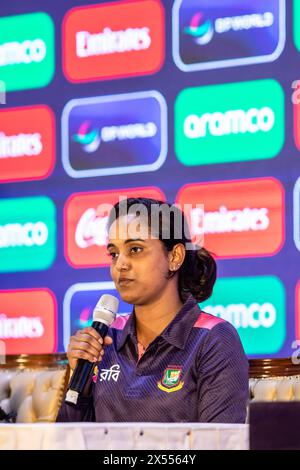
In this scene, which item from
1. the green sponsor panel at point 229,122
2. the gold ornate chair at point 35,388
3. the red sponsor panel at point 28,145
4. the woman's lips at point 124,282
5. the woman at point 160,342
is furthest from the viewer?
the red sponsor panel at point 28,145

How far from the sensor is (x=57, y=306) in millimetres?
3725

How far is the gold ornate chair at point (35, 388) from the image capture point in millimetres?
2715

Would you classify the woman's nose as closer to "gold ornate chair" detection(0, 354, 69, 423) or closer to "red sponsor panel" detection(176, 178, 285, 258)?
"gold ornate chair" detection(0, 354, 69, 423)

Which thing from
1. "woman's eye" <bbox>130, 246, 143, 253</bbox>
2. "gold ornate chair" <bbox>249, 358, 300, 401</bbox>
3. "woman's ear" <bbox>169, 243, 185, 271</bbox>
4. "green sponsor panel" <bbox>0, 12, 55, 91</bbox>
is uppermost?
"green sponsor panel" <bbox>0, 12, 55, 91</bbox>

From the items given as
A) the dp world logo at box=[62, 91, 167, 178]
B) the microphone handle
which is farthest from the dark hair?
the dp world logo at box=[62, 91, 167, 178]

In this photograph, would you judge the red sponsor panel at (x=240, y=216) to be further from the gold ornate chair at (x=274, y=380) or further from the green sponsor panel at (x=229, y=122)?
the gold ornate chair at (x=274, y=380)

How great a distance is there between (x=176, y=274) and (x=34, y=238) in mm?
1718

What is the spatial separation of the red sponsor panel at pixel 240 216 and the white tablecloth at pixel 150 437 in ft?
7.68

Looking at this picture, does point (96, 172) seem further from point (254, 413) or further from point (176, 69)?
point (254, 413)

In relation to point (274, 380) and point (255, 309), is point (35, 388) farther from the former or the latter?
point (255, 309)

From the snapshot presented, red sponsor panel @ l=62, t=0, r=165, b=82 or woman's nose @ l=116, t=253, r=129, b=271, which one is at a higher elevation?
red sponsor panel @ l=62, t=0, r=165, b=82

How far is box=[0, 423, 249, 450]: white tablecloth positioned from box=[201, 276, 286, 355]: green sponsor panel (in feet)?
7.50

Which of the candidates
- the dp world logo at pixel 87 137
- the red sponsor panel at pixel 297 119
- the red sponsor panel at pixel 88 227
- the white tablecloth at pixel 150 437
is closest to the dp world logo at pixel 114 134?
the dp world logo at pixel 87 137

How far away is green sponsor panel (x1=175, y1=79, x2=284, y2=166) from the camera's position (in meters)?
3.45
